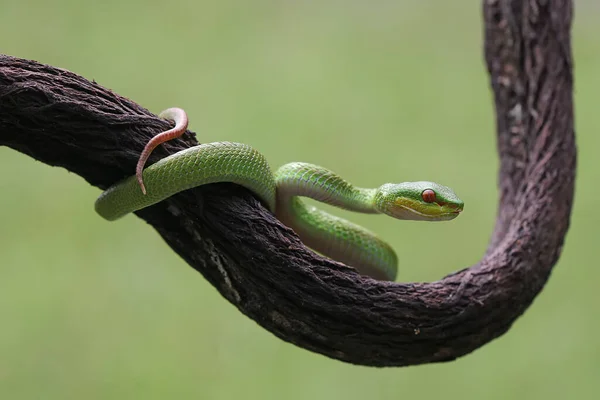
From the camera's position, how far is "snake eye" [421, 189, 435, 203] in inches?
101

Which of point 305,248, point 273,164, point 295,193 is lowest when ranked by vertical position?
point 305,248

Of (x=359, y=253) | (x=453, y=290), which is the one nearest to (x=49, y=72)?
(x=359, y=253)

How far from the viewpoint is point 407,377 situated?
4758 mm

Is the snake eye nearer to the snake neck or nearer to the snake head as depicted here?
the snake head

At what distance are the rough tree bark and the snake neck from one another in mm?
267

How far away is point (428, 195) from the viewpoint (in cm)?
256

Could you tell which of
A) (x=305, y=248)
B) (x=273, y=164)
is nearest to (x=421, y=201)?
(x=305, y=248)

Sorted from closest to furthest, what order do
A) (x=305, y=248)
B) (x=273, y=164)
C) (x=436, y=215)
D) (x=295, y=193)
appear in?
(x=305, y=248) → (x=295, y=193) → (x=436, y=215) → (x=273, y=164)

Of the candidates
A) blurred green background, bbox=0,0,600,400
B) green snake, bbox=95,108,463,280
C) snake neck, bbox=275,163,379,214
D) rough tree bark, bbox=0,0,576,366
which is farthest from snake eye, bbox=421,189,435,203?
blurred green background, bbox=0,0,600,400

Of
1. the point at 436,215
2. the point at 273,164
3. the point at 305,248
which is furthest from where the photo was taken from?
the point at 273,164

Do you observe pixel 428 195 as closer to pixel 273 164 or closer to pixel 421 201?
pixel 421 201

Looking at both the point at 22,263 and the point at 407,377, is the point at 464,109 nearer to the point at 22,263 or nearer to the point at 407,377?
the point at 407,377

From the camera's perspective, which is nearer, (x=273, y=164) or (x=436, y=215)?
(x=436, y=215)

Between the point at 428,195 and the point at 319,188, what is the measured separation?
1.45 ft
